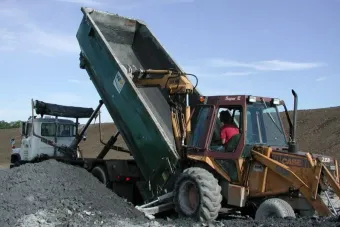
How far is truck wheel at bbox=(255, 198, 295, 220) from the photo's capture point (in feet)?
26.6

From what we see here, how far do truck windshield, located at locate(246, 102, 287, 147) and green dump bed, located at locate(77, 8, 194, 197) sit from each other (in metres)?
1.70

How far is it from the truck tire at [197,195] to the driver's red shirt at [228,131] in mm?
761

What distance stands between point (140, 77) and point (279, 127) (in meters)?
3.37

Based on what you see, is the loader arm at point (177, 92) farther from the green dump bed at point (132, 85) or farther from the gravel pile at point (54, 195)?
the gravel pile at point (54, 195)

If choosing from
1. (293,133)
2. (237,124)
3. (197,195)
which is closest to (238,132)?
(237,124)

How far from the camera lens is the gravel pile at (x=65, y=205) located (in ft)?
26.2

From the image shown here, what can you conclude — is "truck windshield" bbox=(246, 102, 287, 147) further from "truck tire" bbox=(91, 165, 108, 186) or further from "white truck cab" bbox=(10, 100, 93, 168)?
"white truck cab" bbox=(10, 100, 93, 168)

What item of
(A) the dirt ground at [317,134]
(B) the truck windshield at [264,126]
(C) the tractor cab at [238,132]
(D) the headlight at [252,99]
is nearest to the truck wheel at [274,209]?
(C) the tractor cab at [238,132]

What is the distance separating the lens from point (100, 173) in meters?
12.1

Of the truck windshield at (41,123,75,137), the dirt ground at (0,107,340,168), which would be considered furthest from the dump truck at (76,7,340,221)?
the dirt ground at (0,107,340,168)

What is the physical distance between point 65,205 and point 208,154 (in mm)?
2809

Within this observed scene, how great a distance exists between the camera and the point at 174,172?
32.5 feet

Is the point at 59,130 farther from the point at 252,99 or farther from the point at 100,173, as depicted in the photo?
the point at 252,99

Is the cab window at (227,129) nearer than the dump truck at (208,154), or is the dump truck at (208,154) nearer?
the dump truck at (208,154)
